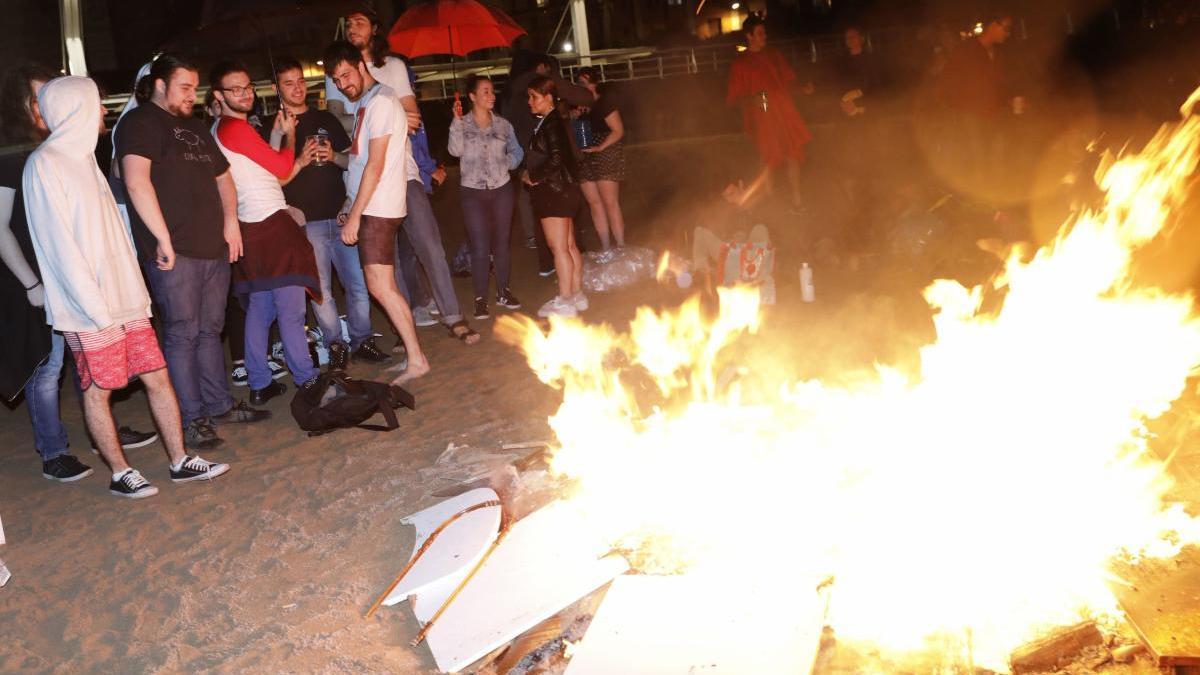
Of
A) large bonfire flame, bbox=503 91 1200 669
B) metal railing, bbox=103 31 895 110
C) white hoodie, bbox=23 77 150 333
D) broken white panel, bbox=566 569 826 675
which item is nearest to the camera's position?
broken white panel, bbox=566 569 826 675

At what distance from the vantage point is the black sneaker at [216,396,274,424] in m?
6.50

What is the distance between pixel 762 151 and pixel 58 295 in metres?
8.13

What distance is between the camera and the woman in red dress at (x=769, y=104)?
35.9 ft

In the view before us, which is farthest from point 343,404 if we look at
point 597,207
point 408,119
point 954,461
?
point 597,207

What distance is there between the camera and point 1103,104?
1290cm

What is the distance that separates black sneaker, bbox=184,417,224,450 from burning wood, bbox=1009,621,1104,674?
4856 millimetres

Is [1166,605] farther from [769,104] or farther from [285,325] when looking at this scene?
[769,104]

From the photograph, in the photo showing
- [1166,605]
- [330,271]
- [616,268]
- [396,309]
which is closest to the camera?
[1166,605]

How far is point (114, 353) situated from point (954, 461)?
433cm

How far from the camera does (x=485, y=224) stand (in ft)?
28.3

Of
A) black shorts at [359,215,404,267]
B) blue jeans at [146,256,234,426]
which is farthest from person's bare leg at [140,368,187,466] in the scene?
black shorts at [359,215,404,267]

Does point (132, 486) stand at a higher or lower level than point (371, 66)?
lower

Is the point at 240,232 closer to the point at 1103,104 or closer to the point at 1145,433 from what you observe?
the point at 1145,433

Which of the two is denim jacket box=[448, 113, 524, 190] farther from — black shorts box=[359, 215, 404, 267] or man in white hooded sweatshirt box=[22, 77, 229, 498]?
man in white hooded sweatshirt box=[22, 77, 229, 498]
